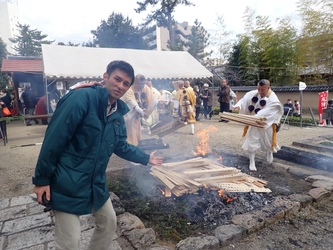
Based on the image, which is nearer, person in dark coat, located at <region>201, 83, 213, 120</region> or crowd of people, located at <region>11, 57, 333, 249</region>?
crowd of people, located at <region>11, 57, 333, 249</region>

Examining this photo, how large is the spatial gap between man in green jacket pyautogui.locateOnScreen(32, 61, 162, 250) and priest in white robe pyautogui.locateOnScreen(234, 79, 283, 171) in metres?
3.99

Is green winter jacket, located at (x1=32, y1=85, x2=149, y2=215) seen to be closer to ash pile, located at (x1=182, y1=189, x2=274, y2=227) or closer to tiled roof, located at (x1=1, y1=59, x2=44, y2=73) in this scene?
ash pile, located at (x1=182, y1=189, x2=274, y2=227)

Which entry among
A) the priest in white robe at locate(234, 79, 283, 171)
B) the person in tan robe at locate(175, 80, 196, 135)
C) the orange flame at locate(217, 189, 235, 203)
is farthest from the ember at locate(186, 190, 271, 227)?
the person in tan robe at locate(175, 80, 196, 135)

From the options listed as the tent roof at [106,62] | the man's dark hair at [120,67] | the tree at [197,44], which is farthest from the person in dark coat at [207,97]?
the tree at [197,44]

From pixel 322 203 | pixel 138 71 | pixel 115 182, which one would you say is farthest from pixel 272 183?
pixel 138 71

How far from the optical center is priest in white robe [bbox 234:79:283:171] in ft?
17.1

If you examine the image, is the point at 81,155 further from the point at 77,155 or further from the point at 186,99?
the point at 186,99

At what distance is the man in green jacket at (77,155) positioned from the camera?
5.52ft

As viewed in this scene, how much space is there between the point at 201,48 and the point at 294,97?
15.4 metres

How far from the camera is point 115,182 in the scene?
442 centimetres

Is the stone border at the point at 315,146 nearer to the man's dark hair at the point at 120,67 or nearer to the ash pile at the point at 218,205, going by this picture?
the ash pile at the point at 218,205

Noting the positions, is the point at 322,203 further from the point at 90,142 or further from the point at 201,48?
the point at 201,48

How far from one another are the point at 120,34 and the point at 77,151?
3350cm

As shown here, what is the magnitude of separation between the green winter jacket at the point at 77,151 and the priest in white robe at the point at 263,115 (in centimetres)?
405
